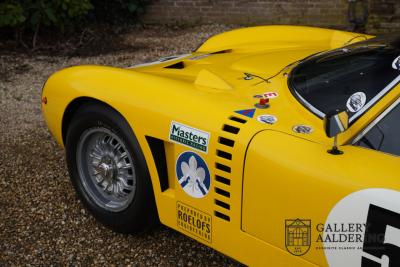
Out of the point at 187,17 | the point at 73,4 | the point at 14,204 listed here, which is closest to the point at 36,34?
the point at 73,4

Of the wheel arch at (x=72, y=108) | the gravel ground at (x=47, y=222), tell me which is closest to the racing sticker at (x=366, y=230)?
the gravel ground at (x=47, y=222)

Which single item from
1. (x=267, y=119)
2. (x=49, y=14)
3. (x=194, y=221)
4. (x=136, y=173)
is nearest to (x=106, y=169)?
(x=136, y=173)

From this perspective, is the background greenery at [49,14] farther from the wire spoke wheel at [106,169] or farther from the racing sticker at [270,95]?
the racing sticker at [270,95]

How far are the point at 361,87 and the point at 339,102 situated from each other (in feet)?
0.36

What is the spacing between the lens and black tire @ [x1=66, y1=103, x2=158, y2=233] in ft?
8.53

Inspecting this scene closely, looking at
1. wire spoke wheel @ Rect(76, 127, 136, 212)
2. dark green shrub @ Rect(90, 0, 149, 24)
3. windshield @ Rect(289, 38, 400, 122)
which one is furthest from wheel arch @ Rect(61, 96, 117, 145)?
dark green shrub @ Rect(90, 0, 149, 24)

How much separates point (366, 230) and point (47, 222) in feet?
6.78

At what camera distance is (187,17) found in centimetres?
798

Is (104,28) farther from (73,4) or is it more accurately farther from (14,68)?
(14,68)

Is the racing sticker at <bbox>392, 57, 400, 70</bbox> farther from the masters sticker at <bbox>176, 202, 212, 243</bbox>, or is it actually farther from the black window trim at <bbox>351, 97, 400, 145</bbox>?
the masters sticker at <bbox>176, 202, 212, 243</bbox>

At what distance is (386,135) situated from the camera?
192 centimetres

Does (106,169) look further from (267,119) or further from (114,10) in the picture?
(114,10)

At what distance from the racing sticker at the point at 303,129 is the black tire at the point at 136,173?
2.75ft

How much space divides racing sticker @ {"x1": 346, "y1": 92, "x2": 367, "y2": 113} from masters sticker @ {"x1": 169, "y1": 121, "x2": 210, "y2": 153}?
1.96 feet
